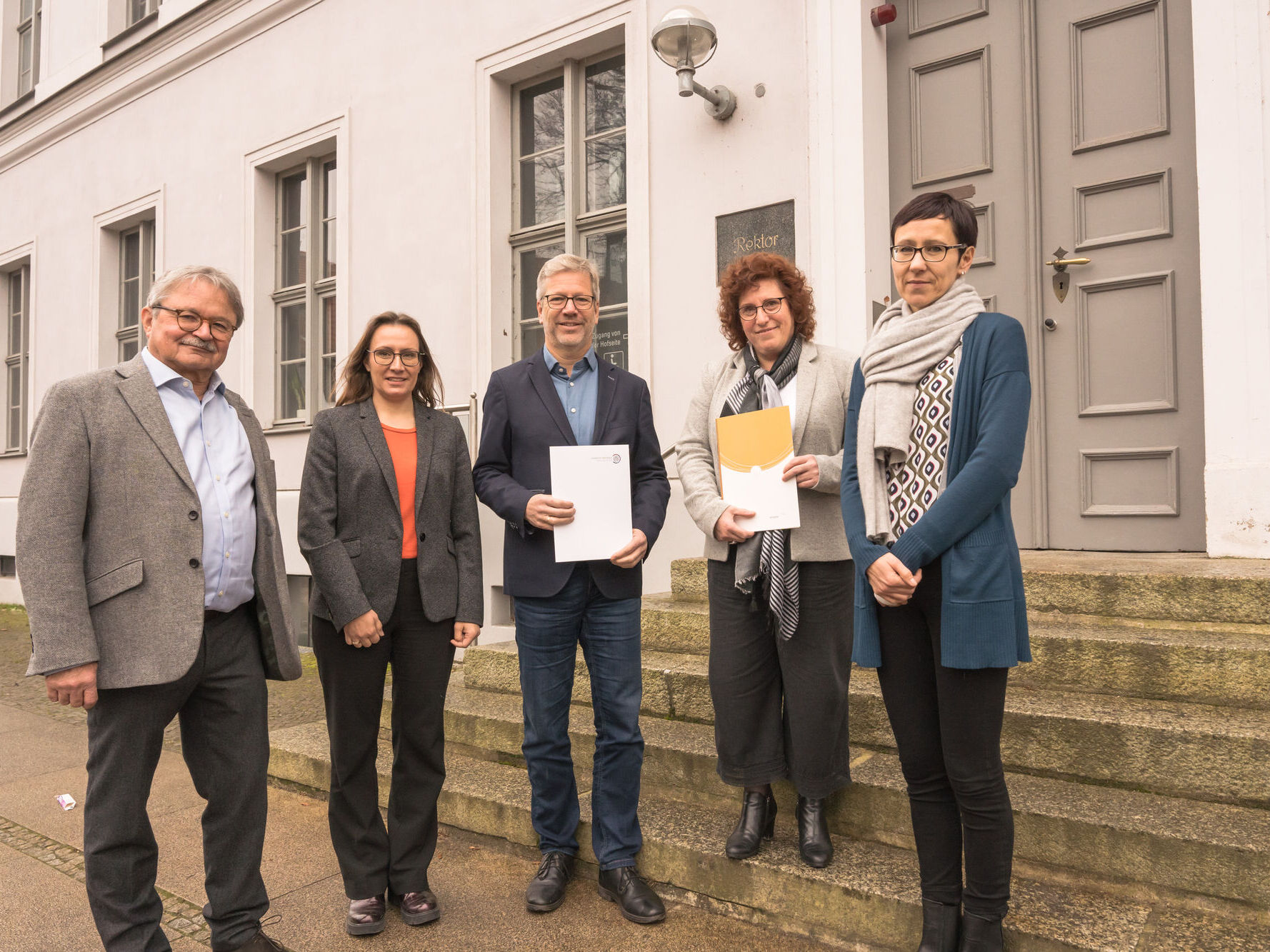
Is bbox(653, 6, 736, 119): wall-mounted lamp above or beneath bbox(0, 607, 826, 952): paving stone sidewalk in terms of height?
above

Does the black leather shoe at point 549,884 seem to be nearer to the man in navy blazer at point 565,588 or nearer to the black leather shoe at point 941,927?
the man in navy blazer at point 565,588

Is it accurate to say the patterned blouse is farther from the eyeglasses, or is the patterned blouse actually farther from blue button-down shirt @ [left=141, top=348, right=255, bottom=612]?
blue button-down shirt @ [left=141, top=348, right=255, bottom=612]

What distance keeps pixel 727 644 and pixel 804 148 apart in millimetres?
3213

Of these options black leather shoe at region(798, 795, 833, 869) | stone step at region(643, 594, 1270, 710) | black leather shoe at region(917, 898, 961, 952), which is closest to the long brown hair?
black leather shoe at region(798, 795, 833, 869)

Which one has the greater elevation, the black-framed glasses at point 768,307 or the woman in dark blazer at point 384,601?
the black-framed glasses at point 768,307

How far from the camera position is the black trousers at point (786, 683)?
289cm

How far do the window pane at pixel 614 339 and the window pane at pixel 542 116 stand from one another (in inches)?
57.6

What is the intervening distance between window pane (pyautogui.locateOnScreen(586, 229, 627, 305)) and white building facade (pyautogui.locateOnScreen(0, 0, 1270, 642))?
0.02 m

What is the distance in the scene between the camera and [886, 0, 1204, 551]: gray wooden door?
4355 millimetres

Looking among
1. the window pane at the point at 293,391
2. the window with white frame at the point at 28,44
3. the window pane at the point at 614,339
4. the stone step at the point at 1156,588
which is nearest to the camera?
the stone step at the point at 1156,588

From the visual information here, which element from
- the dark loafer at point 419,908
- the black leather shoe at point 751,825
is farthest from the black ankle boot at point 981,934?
the dark loafer at point 419,908

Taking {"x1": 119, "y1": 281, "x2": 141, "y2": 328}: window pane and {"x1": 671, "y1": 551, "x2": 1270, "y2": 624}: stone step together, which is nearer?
{"x1": 671, "y1": 551, "x2": 1270, "y2": 624}: stone step

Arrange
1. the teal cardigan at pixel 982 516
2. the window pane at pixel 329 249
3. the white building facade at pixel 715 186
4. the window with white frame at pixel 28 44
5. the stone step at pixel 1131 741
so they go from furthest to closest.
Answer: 1. the window with white frame at pixel 28 44
2. the window pane at pixel 329 249
3. the white building facade at pixel 715 186
4. the stone step at pixel 1131 741
5. the teal cardigan at pixel 982 516

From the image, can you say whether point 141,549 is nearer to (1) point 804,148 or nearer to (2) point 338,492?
(2) point 338,492
